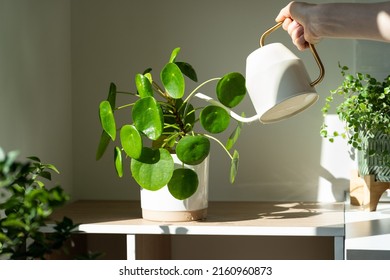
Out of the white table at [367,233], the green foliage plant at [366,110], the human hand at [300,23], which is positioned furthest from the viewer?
the green foliage plant at [366,110]

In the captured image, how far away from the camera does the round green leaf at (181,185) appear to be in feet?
5.49

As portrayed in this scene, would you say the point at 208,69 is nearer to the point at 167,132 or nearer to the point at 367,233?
the point at 167,132

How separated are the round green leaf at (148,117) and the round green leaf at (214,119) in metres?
0.13

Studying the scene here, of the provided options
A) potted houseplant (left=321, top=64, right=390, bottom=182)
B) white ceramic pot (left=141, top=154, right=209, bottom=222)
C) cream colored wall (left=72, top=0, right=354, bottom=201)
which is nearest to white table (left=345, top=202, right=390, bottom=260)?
potted houseplant (left=321, top=64, right=390, bottom=182)

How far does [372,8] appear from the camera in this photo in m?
1.26

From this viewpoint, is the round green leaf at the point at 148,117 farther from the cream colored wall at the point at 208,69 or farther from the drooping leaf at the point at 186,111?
the cream colored wall at the point at 208,69

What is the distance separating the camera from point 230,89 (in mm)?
1729

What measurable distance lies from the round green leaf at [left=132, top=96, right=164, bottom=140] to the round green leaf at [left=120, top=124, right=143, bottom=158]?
17mm

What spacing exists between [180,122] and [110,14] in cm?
67

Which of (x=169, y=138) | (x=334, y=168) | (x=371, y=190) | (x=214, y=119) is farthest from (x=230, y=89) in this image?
(x=334, y=168)

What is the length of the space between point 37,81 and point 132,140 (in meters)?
0.52

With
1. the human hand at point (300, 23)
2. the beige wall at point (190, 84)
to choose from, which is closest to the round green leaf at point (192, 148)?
the human hand at point (300, 23)

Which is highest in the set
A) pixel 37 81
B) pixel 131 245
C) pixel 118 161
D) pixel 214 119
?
pixel 37 81
